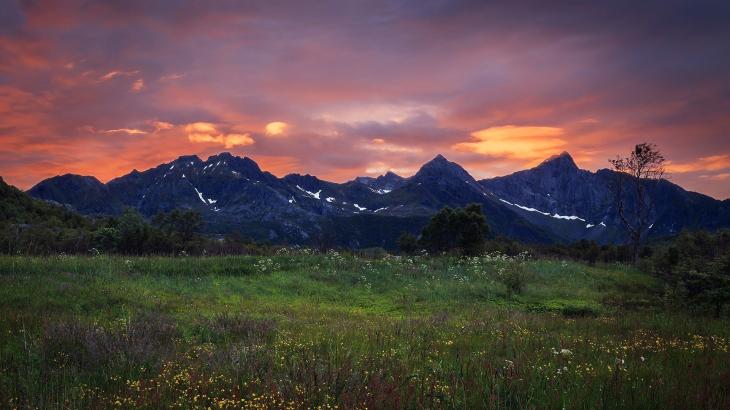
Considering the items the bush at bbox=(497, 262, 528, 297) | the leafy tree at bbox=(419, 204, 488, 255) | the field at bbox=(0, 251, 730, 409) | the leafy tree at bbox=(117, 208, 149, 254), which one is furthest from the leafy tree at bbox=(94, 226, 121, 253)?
the bush at bbox=(497, 262, 528, 297)

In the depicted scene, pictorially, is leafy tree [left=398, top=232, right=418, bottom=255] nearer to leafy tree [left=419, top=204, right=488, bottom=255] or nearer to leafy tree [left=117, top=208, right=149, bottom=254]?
leafy tree [left=419, top=204, right=488, bottom=255]

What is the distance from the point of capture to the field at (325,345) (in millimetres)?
6059

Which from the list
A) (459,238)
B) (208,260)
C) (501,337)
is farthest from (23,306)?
(459,238)

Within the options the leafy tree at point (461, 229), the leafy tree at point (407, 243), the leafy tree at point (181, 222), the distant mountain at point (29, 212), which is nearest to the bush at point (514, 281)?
the leafy tree at point (461, 229)

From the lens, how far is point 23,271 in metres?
19.4

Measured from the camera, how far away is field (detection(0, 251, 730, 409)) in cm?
606

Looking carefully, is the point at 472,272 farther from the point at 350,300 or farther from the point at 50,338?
the point at 50,338

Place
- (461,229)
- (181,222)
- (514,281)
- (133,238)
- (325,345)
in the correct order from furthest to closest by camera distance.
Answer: (181,222), (461,229), (133,238), (514,281), (325,345)

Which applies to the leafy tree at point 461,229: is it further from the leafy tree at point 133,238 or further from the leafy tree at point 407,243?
the leafy tree at point 133,238

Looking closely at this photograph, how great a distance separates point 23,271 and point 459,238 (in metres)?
49.4

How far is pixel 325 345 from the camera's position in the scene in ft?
31.9

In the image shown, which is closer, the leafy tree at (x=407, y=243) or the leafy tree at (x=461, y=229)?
the leafy tree at (x=461, y=229)

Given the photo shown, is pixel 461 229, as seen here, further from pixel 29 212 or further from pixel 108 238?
pixel 29 212

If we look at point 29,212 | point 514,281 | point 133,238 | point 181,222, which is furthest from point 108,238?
point 514,281
